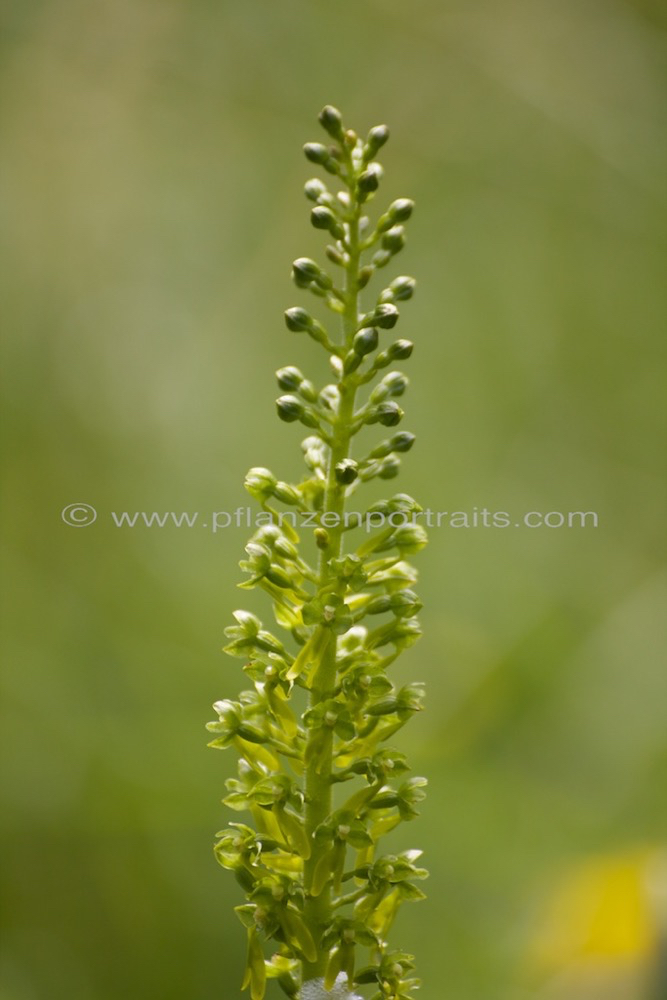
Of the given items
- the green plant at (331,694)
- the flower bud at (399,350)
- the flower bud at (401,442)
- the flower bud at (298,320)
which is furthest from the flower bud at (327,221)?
the flower bud at (401,442)

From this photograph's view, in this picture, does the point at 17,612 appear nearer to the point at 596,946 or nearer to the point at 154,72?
the point at 596,946

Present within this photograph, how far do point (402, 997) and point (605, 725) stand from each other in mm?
3783

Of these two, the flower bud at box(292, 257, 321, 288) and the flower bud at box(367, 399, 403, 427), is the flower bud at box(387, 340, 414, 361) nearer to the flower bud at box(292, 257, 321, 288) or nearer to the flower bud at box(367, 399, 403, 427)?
the flower bud at box(367, 399, 403, 427)

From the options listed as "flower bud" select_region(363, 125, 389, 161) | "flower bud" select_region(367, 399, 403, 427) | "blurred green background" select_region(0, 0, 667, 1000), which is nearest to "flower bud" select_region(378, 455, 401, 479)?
"flower bud" select_region(367, 399, 403, 427)

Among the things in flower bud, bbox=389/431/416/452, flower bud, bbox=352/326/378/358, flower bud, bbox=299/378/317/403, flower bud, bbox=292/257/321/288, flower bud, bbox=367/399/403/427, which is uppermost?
flower bud, bbox=292/257/321/288

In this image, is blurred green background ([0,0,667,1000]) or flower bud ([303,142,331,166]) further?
blurred green background ([0,0,667,1000])

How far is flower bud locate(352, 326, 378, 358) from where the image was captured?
280cm

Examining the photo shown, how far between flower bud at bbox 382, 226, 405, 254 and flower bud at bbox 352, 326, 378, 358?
374mm

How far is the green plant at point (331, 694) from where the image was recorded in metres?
2.73

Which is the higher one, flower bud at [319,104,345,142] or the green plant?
flower bud at [319,104,345,142]

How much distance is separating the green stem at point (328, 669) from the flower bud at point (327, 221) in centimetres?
4

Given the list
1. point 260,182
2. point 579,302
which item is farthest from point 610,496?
point 260,182

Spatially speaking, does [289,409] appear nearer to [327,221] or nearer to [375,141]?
[327,221]

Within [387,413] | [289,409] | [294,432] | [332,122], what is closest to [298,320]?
[289,409]
